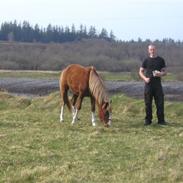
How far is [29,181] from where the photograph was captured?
28.6ft

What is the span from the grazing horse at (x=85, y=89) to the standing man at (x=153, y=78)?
122cm

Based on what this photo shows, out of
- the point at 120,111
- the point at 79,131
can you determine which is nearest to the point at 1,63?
the point at 120,111

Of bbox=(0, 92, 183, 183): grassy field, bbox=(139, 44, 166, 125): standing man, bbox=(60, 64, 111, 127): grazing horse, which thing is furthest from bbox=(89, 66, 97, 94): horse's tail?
bbox=(139, 44, 166, 125): standing man

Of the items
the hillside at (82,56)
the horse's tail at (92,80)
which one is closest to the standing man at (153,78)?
the horse's tail at (92,80)

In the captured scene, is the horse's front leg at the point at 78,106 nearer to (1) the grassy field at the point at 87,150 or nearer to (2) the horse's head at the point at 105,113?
(1) the grassy field at the point at 87,150

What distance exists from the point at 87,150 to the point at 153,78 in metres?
4.93

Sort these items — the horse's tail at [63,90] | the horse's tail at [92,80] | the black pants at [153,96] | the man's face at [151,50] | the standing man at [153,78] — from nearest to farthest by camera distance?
the horse's tail at [92,80], the man's face at [151,50], the standing man at [153,78], the black pants at [153,96], the horse's tail at [63,90]

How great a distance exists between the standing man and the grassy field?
0.44 m

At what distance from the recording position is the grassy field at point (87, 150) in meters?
8.93

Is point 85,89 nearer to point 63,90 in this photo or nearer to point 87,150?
point 63,90

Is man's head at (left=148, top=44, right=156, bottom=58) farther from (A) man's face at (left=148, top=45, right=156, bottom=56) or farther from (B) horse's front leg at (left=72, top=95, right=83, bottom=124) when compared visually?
(B) horse's front leg at (left=72, top=95, right=83, bottom=124)

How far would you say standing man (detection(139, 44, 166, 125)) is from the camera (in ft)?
50.6

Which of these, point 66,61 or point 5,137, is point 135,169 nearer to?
point 5,137

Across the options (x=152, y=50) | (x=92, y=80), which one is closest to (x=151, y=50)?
(x=152, y=50)
